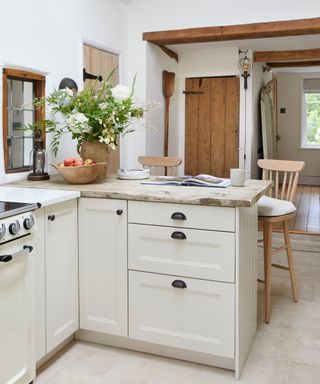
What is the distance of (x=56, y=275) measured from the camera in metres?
2.36

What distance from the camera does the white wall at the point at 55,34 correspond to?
289cm

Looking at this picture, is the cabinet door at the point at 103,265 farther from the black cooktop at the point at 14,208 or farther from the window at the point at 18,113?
the window at the point at 18,113

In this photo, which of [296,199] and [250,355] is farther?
[296,199]

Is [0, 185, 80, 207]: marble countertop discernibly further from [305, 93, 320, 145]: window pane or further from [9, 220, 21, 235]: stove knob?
[305, 93, 320, 145]: window pane

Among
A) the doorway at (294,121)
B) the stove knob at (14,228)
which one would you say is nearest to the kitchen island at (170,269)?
the stove knob at (14,228)

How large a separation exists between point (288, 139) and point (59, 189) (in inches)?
310

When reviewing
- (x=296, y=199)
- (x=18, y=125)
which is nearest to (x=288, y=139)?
(x=296, y=199)

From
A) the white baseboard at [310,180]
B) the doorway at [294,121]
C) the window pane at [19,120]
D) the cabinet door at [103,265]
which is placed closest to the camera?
the cabinet door at [103,265]

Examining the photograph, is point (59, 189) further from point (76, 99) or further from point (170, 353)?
point (170, 353)

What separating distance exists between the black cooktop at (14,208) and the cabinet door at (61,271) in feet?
0.70

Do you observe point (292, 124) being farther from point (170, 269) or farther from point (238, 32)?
point (170, 269)

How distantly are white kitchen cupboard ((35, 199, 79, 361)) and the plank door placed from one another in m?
1.73

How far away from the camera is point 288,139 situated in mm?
9617

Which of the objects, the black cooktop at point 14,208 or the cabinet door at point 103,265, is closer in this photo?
the black cooktop at point 14,208
